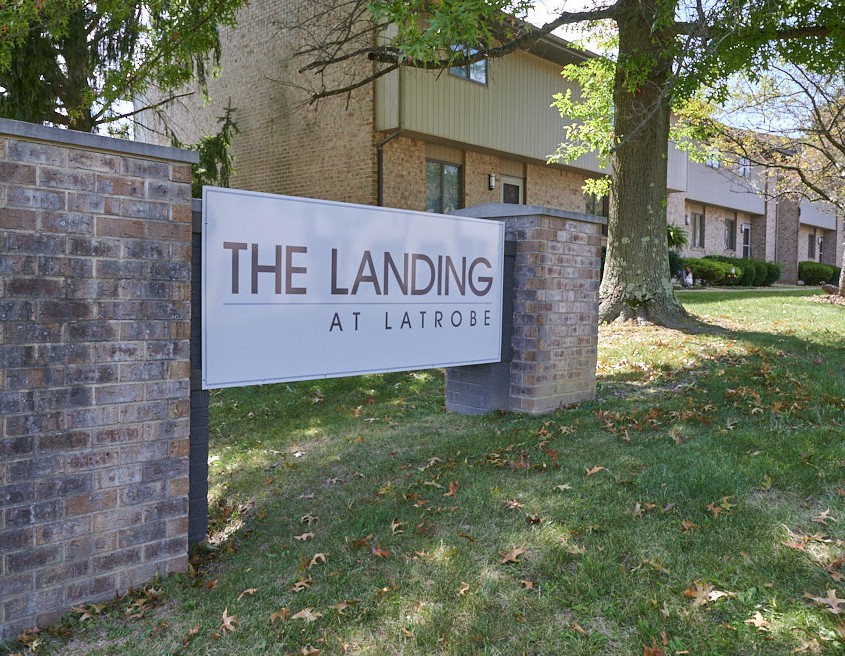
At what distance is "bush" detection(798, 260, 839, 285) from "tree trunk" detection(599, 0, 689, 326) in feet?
94.0

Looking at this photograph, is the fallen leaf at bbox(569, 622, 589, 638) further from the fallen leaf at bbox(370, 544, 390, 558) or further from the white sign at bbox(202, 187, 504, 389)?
the white sign at bbox(202, 187, 504, 389)

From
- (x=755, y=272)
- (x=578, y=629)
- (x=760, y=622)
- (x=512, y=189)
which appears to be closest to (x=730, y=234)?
(x=755, y=272)

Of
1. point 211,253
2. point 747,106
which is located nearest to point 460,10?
point 211,253

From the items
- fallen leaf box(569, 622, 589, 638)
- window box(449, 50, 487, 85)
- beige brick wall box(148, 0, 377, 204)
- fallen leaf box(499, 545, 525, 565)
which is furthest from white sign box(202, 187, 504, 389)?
window box(449, 50, 487, 85)

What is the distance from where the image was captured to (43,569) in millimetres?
2920

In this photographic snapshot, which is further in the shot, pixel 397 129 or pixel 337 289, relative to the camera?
pixel 397 129

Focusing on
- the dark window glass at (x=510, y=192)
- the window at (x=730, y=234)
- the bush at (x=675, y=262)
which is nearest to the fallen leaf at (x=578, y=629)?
the dark window glass at (x=510, y=192)

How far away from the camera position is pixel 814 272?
3397cm

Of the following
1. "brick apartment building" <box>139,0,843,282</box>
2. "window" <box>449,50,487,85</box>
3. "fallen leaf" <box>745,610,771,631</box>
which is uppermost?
"window" <box>449,50,487,85</box>

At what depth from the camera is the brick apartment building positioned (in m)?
13.6

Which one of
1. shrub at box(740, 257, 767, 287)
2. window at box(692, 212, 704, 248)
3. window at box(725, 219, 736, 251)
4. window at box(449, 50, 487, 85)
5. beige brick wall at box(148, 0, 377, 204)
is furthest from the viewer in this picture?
window at box(725, 219, 736, 251)

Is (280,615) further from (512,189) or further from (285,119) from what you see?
(512,189)

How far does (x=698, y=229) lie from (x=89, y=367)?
94.3 ft

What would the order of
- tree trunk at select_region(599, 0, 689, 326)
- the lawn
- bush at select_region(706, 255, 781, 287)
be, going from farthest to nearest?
1. bush at select_region(706, 255, 781, 287)
2. tree trunk at select_region(599, 0, 689, 326)
3. the lawn
